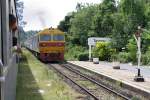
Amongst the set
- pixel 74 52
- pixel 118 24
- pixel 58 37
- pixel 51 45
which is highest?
pixel 118 24

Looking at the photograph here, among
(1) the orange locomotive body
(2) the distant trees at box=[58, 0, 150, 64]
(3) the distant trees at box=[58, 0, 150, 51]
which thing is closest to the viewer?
(2) the distant trees at box=[58, 0, 150, 64]

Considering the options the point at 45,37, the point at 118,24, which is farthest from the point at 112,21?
the point at 45,37

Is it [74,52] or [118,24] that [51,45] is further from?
[74,52]

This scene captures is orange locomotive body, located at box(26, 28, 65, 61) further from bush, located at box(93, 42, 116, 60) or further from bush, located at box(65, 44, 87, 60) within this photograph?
bush, located at box(65, 44, 87, 60)

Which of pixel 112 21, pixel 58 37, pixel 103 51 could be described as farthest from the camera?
pixel 112 21

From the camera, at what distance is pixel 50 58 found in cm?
3769

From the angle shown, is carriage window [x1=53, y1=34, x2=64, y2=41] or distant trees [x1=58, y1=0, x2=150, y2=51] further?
distant trees [x1=58, y1=0, x2=150, y2=51]

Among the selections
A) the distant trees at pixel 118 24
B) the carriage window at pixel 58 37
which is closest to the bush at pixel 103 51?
the distant trees at pixel 118 24

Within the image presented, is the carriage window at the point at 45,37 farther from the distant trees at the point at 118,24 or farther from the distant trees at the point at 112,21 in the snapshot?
the distant trees at the point at 112,21

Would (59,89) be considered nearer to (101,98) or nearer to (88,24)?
(101,98)

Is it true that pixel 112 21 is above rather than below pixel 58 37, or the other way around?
above

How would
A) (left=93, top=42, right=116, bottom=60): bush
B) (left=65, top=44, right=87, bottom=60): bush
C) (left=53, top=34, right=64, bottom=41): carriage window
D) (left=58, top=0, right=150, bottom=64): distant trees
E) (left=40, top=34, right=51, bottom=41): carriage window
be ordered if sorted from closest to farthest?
(left=58, top=0, right=150, bottom=64): distant trees < (left=93, top=42, right=116, bottom=60): bush < (left=40, top=34, right=51, bottom=41): carriage window < (left=53, top=34, right=64, bottom=41): carriage window < (left=65, top=44, right=87, bottom=60): bush

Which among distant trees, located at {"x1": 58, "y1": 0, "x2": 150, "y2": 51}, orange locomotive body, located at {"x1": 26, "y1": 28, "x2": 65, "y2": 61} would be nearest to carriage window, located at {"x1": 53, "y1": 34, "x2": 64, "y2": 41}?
orange locomotive body, located at {"x1": 26, "y1": 28, "x2": 65, "y2": 61}

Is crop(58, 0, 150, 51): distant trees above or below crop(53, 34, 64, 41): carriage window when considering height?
above
